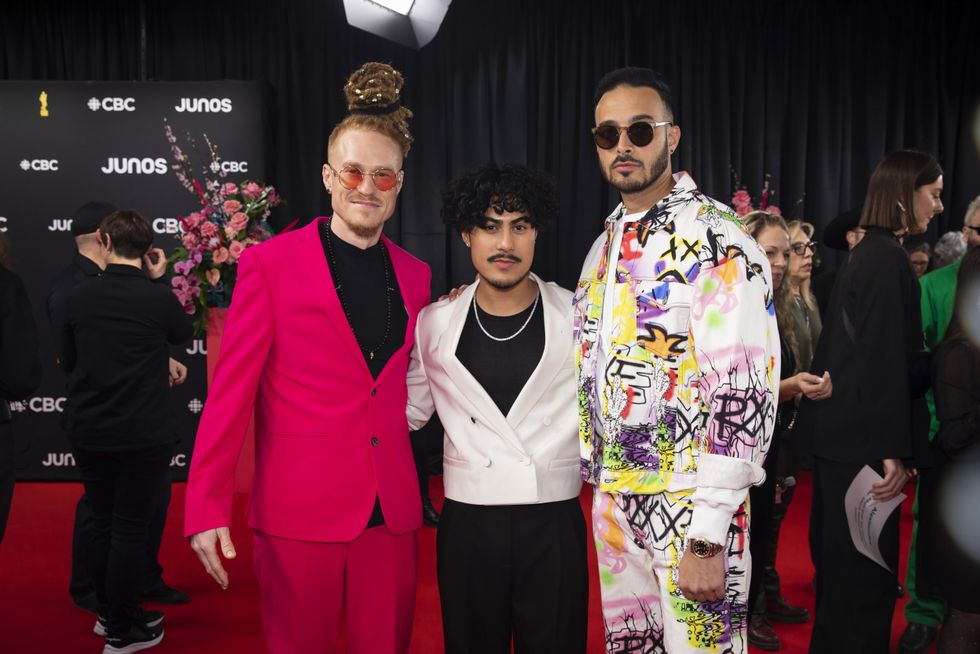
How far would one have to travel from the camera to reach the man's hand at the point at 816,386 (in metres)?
2.51

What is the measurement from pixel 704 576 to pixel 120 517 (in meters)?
2.38

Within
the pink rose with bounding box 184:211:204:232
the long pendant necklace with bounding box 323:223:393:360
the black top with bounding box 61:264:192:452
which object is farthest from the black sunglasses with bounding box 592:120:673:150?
the pink rose with bounding box 184:211:204:232

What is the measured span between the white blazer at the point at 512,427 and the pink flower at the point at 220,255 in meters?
Result: 2.96

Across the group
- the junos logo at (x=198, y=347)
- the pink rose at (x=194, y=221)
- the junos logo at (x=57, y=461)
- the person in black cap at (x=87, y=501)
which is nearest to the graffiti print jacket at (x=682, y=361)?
the person in black cap at (x=87, y=501)

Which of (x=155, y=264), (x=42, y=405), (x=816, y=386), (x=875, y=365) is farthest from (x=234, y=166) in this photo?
(x=875, y=365)

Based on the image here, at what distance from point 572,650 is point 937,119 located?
6389 millimetres

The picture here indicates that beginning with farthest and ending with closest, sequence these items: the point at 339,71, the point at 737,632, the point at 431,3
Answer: the point at 339,71 < the point at 431,3 < the point at 737,632

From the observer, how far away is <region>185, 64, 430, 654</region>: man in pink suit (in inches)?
74.8

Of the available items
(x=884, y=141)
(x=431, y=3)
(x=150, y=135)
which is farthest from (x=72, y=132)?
(x=884, y=141)

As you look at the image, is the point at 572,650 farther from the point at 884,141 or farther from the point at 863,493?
the point at 884,141

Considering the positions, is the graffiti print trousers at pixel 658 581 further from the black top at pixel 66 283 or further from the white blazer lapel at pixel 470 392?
the black top at pixel 66 283

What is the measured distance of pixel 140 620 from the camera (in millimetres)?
3160

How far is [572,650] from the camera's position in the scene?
2012mm

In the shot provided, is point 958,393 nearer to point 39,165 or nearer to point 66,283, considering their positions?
point 66,283
